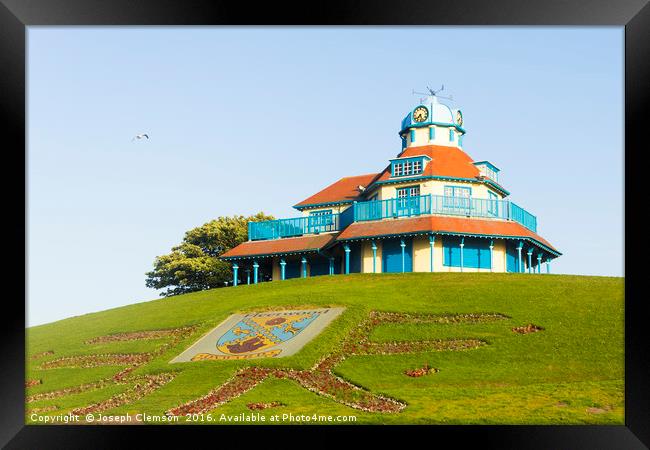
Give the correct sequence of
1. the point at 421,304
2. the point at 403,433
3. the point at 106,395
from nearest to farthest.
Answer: the point at 403,433 < the point at 106,395 < the point at 421,304

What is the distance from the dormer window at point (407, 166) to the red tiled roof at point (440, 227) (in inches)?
160

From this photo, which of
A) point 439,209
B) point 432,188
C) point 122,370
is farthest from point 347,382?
point 432,188

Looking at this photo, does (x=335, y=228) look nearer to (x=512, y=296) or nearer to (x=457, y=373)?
(x=512, y=296)

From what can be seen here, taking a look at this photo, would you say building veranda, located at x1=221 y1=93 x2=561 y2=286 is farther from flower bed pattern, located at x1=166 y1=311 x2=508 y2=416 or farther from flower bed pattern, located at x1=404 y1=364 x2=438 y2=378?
flower bed pattern, located at x1=404 y1=364 x2=438 y2=378

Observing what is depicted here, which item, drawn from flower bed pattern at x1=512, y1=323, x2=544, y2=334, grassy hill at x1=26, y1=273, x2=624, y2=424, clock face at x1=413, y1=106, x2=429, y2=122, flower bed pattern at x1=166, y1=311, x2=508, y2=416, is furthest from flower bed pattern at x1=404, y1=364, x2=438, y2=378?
clock face at x1=413, y1=106, x2=429, y2=122

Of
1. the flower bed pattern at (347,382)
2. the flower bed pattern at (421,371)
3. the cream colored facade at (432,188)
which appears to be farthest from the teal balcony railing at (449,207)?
the flower bed pattern at (421,371)

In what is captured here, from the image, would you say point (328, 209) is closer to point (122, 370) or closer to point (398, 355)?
point (122, 370)

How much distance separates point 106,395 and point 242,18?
20.0 meters

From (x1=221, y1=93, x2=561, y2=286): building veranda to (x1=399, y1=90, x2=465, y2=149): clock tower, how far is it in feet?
0.22

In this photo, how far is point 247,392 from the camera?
34.6m

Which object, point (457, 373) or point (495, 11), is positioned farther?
point (457, 373)

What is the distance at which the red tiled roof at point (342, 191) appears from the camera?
6675 centimetres

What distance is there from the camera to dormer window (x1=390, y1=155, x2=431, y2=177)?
59.3 meters

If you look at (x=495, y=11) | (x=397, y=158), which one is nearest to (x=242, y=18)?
(x=495, y=11)
